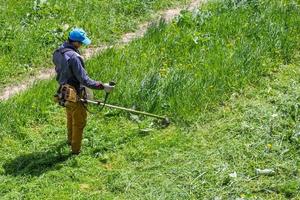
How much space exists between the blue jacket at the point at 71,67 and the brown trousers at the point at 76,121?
1.05 ft

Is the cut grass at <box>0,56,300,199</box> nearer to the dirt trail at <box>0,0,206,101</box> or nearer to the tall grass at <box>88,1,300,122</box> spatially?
the tall grass at <box>88,1,300,122</box>

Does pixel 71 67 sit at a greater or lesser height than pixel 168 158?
greater

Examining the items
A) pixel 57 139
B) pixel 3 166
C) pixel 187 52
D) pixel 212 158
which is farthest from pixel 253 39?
pixel 3 166

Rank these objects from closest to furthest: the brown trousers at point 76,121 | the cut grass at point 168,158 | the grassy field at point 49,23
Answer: the cut grass at point 168,158, the brown trousers at point 76,121, the grassy field at point 49,23

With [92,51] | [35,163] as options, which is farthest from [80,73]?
[92,51]

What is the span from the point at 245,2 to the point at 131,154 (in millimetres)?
5337

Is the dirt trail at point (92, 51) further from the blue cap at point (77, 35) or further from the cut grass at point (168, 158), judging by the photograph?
the blue cap at point (77, 35)

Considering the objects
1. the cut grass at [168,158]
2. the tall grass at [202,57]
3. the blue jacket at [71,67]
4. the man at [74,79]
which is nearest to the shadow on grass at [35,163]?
the cut grass at [168,158]

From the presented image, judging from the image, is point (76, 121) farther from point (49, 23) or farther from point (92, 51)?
point (49, 23)

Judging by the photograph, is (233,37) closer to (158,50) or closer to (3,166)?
(158,50)

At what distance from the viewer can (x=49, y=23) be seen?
1138cm

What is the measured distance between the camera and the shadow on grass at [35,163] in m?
7.41

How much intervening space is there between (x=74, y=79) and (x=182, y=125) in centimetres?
196

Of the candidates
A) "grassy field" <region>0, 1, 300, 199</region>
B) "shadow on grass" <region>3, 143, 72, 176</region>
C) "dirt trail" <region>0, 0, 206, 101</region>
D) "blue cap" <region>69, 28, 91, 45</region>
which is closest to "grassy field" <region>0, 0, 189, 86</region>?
"dirt trail" <region>0, 0, 206, 101</region>
